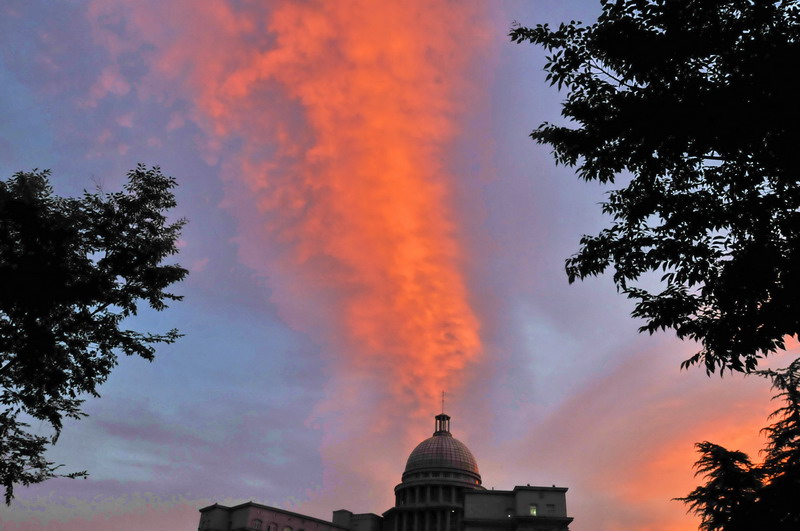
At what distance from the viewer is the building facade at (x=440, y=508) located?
85.6 m

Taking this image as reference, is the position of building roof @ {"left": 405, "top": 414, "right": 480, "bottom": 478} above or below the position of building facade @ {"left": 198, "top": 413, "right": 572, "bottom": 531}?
above

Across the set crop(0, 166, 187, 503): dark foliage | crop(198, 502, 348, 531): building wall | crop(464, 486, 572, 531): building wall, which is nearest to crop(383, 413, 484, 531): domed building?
crop(464, 486, 572, 531): building wall

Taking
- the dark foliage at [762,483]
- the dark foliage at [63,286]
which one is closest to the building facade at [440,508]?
the dark foliage at [762,483]

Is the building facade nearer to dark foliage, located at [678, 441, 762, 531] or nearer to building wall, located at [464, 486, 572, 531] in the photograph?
building wall, located at [464, 486, 572, 531]

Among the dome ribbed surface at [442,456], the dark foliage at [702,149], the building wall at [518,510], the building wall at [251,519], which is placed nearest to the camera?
the dark foliage at [702,149]

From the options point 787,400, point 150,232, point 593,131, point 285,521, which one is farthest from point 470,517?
point 593,131

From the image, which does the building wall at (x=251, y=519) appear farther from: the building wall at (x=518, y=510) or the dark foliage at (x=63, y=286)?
the dark foliage at (x=63, y=286)

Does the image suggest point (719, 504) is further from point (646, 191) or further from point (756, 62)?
point (756, 62)

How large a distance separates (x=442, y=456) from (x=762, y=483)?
278ft

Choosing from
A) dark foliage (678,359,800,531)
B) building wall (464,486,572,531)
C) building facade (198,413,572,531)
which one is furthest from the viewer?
building facade (198,413,572,531)

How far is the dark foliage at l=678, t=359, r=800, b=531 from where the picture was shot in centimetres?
2233

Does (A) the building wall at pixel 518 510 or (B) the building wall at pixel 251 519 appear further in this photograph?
(B) the building wall at pixel 251 519

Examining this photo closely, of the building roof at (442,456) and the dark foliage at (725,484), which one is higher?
the building roof at (442,456)

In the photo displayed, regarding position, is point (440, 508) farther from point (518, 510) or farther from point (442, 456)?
point (518, 510)
